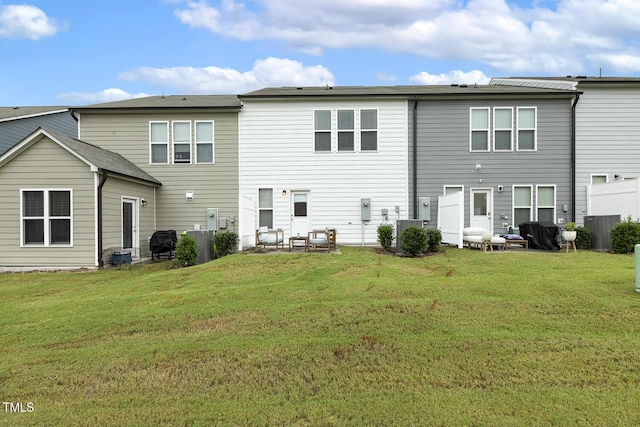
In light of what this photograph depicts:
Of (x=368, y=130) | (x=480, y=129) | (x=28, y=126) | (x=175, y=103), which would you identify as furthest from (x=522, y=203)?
(x=28, y=126)

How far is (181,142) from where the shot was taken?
48.9ft

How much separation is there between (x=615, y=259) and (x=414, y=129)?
7132 mm

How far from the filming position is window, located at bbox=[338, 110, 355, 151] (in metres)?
14.8

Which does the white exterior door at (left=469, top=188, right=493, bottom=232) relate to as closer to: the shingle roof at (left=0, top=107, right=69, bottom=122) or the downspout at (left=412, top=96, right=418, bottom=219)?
the downspout at (left=412, top=96, right=418, bottom=219)

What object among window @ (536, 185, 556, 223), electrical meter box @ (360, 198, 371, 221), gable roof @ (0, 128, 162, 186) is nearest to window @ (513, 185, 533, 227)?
window @ (536, 185, 556, 223)

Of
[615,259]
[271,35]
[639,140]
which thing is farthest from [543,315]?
[271,35]

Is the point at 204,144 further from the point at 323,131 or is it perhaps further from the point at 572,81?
the point at 572,81

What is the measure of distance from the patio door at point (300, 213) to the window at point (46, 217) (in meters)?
6.67

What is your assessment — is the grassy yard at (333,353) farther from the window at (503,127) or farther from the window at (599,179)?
the window at (599,179)

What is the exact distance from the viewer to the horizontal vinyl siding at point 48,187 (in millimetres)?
11422

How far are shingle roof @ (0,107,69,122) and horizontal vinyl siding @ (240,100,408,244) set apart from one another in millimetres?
9840

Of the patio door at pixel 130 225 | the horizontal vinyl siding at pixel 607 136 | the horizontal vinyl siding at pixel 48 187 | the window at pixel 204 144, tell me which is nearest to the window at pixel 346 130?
the window at pixel 204 144

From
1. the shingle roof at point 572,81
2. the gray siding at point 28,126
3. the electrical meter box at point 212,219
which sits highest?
the shingle roof at point 572,81

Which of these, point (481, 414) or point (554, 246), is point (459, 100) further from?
point (481, 414)
